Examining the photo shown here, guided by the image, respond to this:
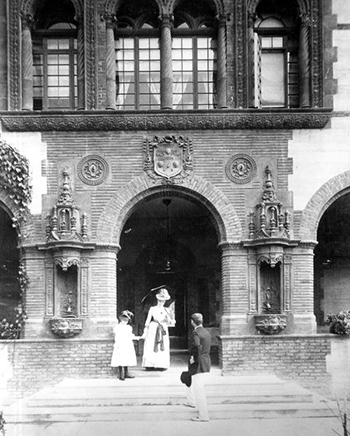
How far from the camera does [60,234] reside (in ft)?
47.8

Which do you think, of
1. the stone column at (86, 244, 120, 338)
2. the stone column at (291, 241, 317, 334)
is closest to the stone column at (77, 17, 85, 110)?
the stone column at (86, 244, 120, 338)

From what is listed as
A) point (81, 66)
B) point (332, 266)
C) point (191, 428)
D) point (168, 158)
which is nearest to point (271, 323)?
point (191, 428)

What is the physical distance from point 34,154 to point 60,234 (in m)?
2.05

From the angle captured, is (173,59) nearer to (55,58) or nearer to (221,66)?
(221,66)

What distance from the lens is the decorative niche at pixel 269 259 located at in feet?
47.7

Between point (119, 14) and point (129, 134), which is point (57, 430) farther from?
point (119, 14)

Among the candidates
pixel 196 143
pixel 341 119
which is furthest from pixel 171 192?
pixel 341 119

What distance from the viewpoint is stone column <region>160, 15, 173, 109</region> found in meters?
15.1

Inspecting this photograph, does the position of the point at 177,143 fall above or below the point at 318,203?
above

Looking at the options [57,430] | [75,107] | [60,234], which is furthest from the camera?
[75,107]

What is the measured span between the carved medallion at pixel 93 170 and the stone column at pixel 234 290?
320 centimetres

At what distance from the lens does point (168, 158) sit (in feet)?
49.2

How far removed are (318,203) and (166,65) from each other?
15.8 feet

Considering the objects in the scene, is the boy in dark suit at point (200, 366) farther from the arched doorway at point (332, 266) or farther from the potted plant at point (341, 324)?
the arched doorway at point (332, 266)
